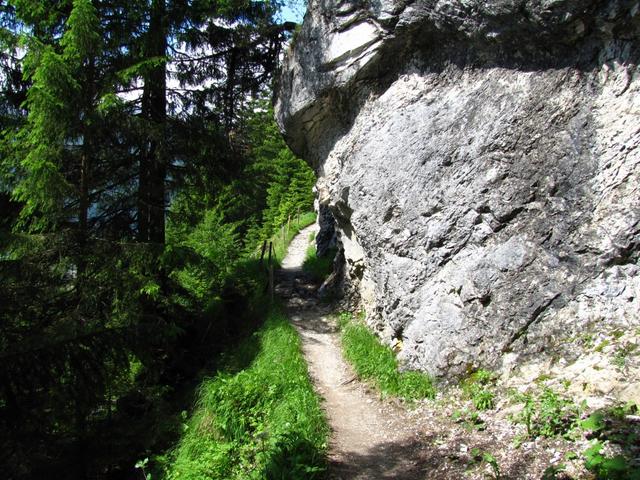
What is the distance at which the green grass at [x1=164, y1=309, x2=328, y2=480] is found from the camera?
6.18 metres

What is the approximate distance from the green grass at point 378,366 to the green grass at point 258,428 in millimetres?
1124

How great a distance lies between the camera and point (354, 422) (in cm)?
755

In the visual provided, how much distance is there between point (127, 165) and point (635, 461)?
11.0 meters

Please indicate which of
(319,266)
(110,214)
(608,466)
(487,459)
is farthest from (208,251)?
(608,466)

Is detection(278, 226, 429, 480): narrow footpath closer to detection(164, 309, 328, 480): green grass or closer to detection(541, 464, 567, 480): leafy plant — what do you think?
detection(164, 309, 328, 480): green grass

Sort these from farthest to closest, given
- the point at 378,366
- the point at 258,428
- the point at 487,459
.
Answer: the point at 378,366 → the point at 258,428 → the point at 487,459

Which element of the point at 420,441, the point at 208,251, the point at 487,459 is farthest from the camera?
the point at 208,251

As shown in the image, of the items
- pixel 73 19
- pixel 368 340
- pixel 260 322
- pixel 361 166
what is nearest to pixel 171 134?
pixel 73 19

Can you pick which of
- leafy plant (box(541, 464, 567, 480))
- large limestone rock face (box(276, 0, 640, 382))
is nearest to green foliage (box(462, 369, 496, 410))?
large limestone rock face (box(276, 0, 640, 382))

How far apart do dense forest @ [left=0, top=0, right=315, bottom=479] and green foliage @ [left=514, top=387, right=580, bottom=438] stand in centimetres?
532

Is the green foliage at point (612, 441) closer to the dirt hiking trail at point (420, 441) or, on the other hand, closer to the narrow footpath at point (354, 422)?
the dirt hiking trail at point (420, 441)

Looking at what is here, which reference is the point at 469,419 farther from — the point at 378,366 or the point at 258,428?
the point at 258,428

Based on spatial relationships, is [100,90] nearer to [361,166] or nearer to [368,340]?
[361,166]

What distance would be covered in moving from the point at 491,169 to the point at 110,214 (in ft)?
28.2
